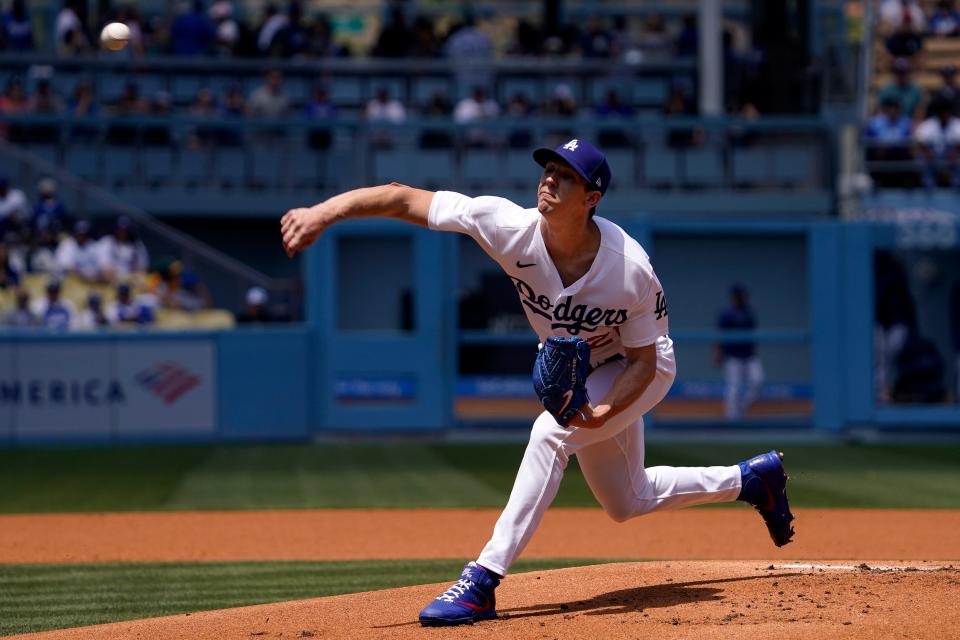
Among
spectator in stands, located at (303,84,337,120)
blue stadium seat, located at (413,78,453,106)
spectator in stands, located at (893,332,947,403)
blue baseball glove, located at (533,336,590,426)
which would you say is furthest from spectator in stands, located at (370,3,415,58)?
blue baseball glove, located at (533,336,590,426)

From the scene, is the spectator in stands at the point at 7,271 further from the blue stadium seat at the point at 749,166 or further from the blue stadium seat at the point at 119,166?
the blue stadium seat at the point at 749,166

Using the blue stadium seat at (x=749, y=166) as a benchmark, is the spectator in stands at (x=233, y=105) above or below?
above

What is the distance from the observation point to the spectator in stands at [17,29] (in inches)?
Result: 822

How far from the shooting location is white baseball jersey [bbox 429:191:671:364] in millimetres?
5336

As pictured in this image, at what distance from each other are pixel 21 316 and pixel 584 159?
12.1 metres

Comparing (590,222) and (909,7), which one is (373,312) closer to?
(909,7)

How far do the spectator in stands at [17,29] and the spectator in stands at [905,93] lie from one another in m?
12.4

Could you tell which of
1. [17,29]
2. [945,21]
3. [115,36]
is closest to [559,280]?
[115,36]

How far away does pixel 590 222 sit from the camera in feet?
18.0

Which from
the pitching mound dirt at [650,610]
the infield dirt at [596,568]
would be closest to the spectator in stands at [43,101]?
the infield dirt at [596,568]

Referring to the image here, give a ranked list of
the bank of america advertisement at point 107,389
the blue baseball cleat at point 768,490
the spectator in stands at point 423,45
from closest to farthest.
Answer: the blue baseball cleat at point 768,490, the bank of america advertisement at point 107,389, the spectator in stands at point 423,45

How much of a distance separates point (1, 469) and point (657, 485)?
30.4 feet

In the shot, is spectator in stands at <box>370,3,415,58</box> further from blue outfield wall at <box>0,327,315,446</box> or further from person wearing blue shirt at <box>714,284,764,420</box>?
person wearing blue shirt at <box>714,284,764,420</box>

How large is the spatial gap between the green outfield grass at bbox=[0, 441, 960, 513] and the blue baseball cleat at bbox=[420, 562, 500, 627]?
5.28 metres
